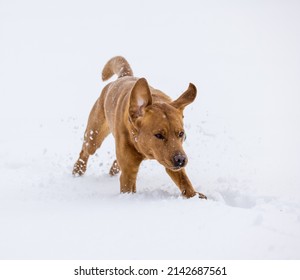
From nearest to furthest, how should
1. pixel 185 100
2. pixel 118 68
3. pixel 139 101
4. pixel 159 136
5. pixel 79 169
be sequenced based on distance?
pixel 159 136
pixel 139 101
pixel 185 100
pixel 79 169
pixel 118 68

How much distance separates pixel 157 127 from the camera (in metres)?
3.65

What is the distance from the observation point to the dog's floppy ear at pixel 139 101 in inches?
147

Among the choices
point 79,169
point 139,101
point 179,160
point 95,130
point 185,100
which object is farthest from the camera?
point 79,169

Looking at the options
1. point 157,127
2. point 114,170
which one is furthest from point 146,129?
point 114,170

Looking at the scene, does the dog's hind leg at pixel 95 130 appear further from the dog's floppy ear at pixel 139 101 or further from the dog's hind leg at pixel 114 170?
the dog's floppy ear at pixel 139 101

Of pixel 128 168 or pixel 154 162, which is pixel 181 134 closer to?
pixel 128 168

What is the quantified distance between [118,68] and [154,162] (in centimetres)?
124

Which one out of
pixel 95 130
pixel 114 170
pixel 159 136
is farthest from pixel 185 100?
pixel 114 170

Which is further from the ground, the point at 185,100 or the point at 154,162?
the point at 154,162

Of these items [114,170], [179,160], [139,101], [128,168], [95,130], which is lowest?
[179,160]

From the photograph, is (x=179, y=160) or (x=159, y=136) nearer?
(x=179, y=160)

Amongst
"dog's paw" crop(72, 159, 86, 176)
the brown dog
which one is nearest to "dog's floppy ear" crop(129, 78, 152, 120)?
the brown dog

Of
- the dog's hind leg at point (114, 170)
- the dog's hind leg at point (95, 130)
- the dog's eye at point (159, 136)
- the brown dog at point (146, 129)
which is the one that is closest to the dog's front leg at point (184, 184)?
the brown dog at point (146, 129)
